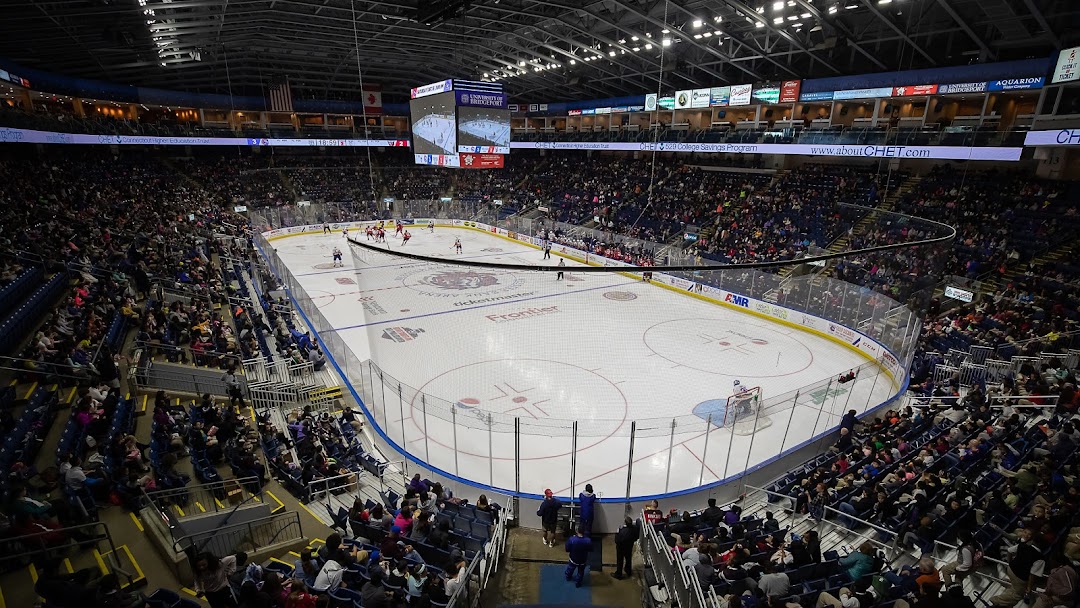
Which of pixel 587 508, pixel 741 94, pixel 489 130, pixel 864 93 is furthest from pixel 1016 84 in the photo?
pixel 587 508

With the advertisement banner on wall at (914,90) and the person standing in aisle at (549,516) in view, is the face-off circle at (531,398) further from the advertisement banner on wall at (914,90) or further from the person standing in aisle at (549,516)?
the advertisement banner on wall at (914,90)

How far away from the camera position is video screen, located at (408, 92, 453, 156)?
83.3 feet

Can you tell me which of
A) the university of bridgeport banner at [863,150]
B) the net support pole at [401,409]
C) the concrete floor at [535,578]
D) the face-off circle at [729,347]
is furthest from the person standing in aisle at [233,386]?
the university of bridgeport banner at [863,150]

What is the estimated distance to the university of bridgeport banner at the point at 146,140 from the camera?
69.2 feet

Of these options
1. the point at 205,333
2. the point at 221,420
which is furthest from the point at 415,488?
the point at 205,333

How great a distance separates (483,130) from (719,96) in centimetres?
1401

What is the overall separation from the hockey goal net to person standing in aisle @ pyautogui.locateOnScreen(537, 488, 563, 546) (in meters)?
3.71

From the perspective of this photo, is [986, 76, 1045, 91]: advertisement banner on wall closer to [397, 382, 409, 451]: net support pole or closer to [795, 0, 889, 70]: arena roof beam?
[795, 0, 889, 70]: arena roof beam

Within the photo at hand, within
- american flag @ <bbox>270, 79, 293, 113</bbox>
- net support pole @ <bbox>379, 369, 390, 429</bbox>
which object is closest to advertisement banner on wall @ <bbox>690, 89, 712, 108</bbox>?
net support pole @ <bbox>379, 369, 390, 429</bbox>

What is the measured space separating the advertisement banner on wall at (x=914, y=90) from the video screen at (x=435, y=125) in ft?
64.1

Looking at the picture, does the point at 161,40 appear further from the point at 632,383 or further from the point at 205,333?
the point at 632,383

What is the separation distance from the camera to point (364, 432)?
→ 11125mm

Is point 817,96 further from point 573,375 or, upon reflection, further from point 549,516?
point 549,516

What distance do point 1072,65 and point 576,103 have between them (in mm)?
32755
